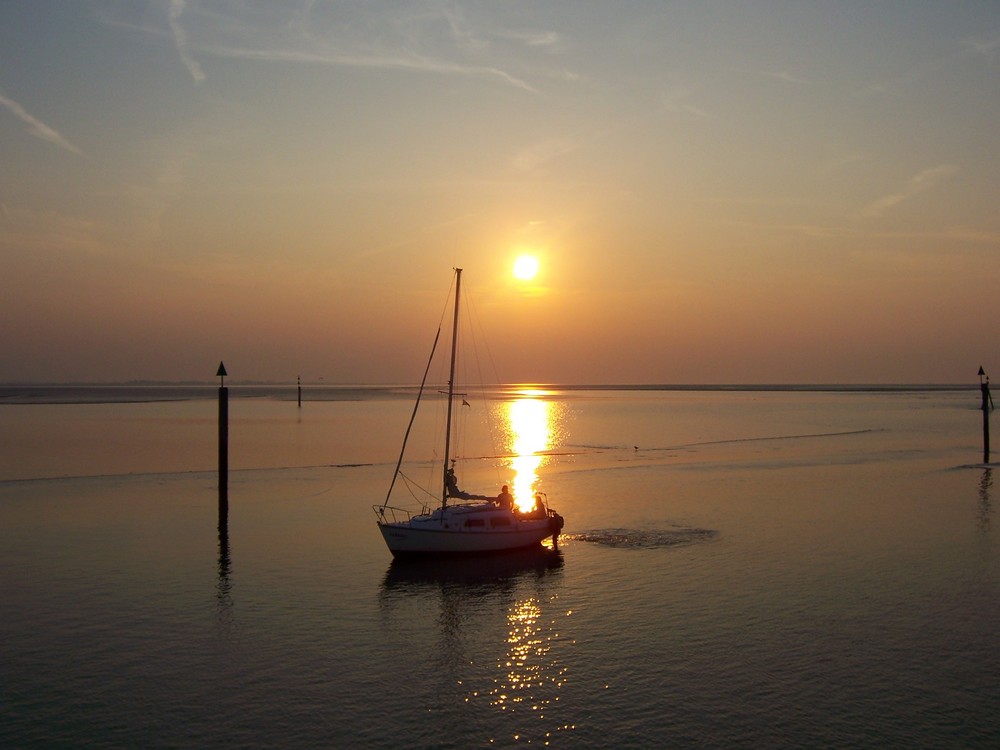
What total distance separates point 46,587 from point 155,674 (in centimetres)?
1013

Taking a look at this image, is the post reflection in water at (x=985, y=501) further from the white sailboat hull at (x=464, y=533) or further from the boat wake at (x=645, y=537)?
the white sailboat hull at (x=464, y=533)

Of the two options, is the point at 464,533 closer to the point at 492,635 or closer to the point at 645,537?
the point at 645,537

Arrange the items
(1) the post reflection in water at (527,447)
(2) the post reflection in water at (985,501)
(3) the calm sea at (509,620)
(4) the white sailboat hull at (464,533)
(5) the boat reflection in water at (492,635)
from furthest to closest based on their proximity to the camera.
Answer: (1) the post reflection in water at (527,447), (2) the post reflection in water at (985,501), (4) the white sailboat hull at (464,533), (5) the boat reflection in water at (492,635), (3) the calm sea at (509,620)

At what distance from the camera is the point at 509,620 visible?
25.6 m

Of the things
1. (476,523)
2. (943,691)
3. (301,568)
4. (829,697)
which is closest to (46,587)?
(301,568)

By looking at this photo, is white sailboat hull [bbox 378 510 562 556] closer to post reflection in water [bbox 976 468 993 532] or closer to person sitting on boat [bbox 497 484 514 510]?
person sitting on boat [bbox 497 484 514 510]

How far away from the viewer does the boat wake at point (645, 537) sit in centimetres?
3588

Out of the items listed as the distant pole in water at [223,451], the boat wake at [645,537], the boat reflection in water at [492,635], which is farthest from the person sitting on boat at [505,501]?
the distant pole in water at [223,451]

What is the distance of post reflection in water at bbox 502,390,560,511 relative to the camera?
52.2 metres

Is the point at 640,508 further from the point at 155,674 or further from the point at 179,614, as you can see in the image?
the point at 155,674

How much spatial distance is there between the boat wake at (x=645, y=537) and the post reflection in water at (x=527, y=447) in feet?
22.5

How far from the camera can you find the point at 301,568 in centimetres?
3094

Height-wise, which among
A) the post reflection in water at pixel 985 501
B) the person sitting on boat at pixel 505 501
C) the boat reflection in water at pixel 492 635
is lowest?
the boat reflection in water at pixel 492 635

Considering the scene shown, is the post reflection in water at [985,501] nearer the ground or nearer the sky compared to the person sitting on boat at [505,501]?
nearer the ground
